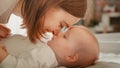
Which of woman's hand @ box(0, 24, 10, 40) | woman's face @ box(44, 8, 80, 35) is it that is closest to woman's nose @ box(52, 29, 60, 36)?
woman's face @ box(44, 8, 80, 35)

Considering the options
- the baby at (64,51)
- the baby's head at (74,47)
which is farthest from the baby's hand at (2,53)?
the baby's head at (74,47)

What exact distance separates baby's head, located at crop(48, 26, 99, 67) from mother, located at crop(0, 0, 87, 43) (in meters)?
0.04

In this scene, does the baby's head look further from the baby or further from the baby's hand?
the baby's hand

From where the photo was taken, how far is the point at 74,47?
741 millimetres

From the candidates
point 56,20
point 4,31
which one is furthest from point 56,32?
point 4,31

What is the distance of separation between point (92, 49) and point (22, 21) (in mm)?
214

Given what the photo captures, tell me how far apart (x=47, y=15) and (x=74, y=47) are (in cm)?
12

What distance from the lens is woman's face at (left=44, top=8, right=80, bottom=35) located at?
77cm

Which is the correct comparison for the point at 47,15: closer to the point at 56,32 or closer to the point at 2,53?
the point at 56,32

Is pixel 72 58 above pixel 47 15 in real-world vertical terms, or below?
below

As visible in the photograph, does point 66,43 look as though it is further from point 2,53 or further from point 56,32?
point 2,53

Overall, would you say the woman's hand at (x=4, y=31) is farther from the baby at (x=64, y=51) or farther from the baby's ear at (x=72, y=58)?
the baby's ear at (x=72, y=58)

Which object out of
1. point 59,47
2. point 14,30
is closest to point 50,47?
point 59,47

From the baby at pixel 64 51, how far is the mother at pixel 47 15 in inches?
1.2
